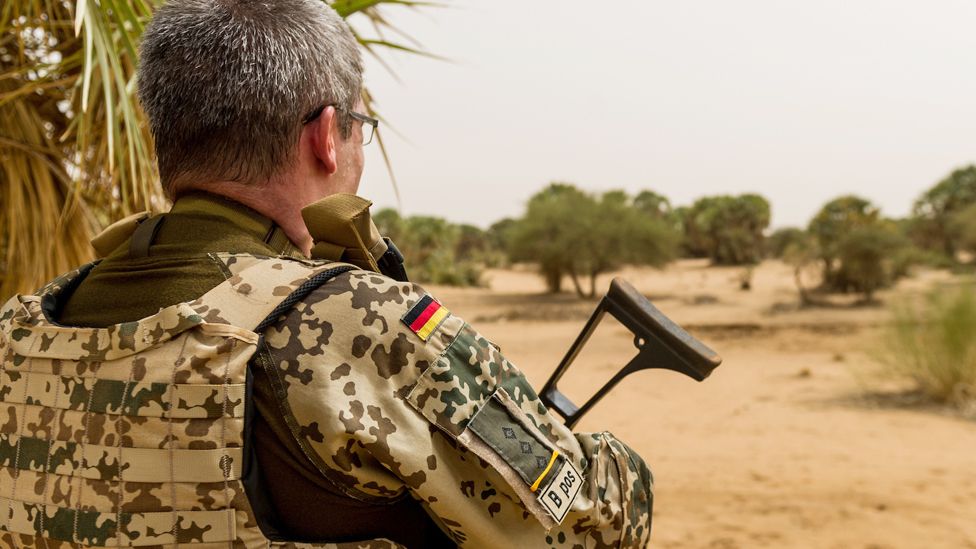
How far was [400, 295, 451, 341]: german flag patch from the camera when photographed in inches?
41.9

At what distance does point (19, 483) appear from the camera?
46.4 inches

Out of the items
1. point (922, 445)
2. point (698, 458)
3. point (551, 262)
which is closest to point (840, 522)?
point (698, 458)

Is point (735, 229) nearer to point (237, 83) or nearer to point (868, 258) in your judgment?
point (868, 258)

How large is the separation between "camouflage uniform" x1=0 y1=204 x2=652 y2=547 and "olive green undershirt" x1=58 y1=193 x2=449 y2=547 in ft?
0.10

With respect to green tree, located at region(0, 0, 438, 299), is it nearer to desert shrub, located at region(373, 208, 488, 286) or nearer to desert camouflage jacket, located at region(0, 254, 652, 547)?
desert camouflage jacket, located at region(0, 254, 652, 547)

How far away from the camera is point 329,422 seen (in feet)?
3.31

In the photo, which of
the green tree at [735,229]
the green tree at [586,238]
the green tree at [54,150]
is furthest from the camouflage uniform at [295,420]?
the green tree at [735,229]

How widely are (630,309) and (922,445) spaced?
6.04 metres

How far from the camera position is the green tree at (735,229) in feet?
111

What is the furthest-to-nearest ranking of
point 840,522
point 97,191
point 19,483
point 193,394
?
point 840,522 < point 97,191 < point 19,483 < point 193,394

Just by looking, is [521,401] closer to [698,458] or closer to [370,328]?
[370,328]

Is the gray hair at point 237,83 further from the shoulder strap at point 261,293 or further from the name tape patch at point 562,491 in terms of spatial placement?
the name tape patch at point 562,491

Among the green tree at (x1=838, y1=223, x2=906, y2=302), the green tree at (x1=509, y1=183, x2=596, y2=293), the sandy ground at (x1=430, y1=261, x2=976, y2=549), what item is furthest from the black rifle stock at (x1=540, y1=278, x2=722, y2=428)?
the green tree at (x1=509, y1=183, x2=596, y2=293)

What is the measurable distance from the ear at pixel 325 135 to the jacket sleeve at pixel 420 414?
25 centimetres
